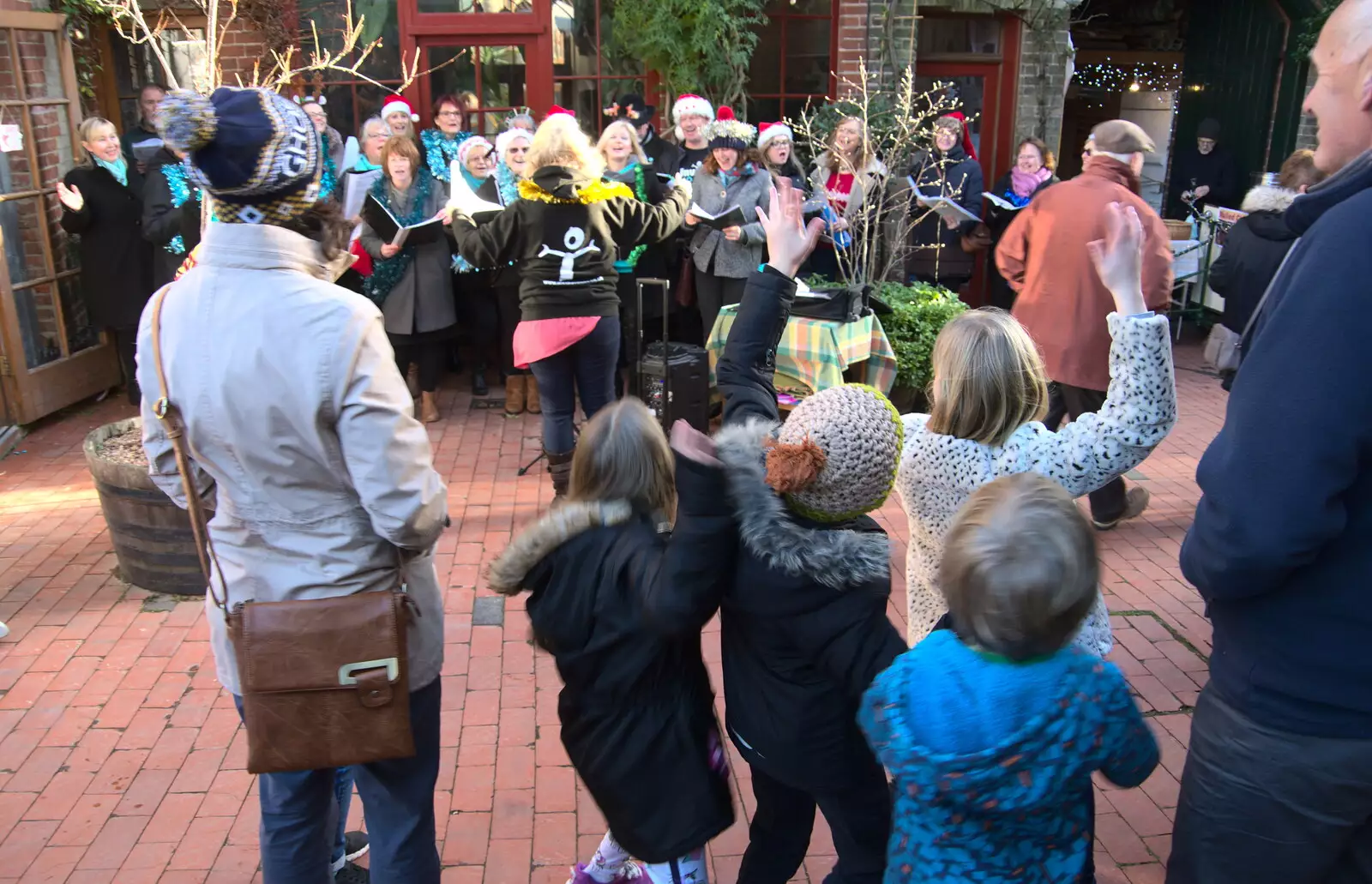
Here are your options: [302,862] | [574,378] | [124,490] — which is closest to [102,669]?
[124,490]

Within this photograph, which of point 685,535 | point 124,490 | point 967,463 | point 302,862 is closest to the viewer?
point 685,535

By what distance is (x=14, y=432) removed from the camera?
678cm

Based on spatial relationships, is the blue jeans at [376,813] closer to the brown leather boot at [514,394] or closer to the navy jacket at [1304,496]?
the navy jacket at [1304,496]

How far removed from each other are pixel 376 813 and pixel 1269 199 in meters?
5.03

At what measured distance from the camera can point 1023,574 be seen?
170cm

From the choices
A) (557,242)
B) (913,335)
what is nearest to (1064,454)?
(557,242)

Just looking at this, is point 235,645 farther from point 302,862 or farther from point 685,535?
point 685,535

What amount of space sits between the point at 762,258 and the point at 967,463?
497cm

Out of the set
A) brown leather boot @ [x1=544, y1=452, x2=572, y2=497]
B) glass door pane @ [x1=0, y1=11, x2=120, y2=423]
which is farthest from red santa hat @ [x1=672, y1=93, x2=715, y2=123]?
glass door pane @ [x1=0, y1=11, x2=120, y2=423]

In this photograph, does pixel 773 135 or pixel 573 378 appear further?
pixel 773 135

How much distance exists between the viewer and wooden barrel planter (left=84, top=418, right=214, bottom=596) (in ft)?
14.7

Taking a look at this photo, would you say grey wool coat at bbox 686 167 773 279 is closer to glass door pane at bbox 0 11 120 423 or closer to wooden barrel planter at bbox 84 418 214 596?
wooden barrel planter at bbox 84 418 214 596

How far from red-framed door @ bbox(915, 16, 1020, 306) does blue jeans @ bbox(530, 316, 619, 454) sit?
5174 millimetres

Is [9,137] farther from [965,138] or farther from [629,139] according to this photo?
[965,138]
